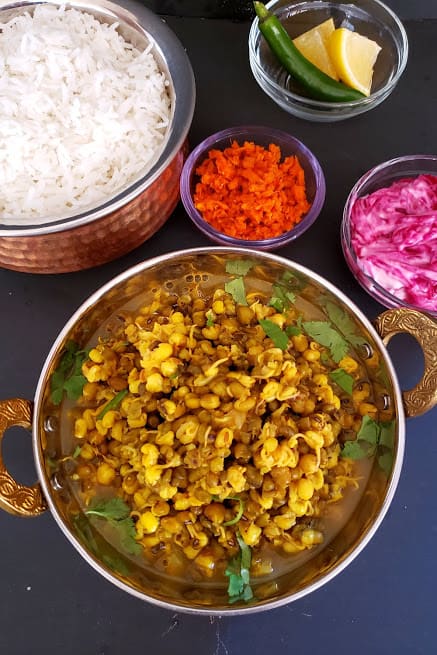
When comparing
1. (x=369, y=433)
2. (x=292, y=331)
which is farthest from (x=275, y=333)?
(x=369, y=433)

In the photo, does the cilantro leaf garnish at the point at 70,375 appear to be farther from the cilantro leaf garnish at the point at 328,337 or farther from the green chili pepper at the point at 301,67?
the green chili pepper at the point at 301,67

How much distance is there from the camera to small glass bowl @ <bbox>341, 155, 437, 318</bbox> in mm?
1390

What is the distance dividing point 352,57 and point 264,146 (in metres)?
0.34

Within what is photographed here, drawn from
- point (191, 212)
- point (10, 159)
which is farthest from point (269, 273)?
point (10, 159)

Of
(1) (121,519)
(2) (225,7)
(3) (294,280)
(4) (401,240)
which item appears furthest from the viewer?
(2) (225,7)

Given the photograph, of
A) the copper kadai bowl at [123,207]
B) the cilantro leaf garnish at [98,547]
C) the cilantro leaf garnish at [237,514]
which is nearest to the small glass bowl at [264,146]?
the copper kadai bowl at [123,207]

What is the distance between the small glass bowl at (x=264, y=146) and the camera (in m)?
1.42

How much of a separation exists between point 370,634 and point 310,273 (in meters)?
0.83

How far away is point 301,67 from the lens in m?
1.56

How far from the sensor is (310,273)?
121 cm

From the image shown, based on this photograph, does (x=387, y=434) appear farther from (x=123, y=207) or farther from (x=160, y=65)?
(x=160, y=65)

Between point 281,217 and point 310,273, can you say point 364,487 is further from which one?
point 281,217

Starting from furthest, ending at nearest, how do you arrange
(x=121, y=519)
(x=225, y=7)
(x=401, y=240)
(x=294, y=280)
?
(x=225, y=7)
(x=401, y=240)
(x=294, y=280)
(x=121, y=519)

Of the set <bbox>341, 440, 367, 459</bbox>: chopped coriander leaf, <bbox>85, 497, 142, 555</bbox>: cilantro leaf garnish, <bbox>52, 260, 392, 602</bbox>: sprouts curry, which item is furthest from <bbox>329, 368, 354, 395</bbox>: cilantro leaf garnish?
<bbox>85, 497, 142, 555</bbox>: cilantro leaf garnish
